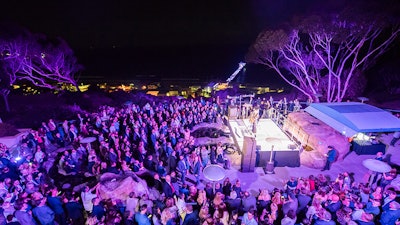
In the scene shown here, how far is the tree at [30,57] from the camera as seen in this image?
19316 millimetres

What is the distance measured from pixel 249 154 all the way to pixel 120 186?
5.43 meters

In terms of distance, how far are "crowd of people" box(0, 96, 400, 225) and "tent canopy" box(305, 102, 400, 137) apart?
6.52 feet

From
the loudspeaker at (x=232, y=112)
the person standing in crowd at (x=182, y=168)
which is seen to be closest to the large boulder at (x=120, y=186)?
the person standing in crowd at (x=182, y=168)

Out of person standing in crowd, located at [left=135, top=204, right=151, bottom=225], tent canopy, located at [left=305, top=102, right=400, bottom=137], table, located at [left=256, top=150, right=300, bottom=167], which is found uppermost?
tent canopy, located at [left=305, top=102, right=400, bottom=137]

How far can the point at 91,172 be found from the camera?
983 centimetres

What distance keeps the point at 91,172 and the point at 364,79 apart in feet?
75.0

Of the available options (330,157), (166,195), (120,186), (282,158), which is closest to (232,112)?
(282,158)

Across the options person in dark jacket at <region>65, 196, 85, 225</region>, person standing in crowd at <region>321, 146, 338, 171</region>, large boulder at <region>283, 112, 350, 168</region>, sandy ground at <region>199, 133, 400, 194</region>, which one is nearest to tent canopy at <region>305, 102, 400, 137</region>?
large boulder at <region>283, 112, 350, 168</region>

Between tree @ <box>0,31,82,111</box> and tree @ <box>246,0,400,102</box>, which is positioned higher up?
tree @ <box>246,0,400,102</box>

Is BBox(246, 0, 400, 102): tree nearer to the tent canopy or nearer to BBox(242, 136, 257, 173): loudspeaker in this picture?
the tent canopy

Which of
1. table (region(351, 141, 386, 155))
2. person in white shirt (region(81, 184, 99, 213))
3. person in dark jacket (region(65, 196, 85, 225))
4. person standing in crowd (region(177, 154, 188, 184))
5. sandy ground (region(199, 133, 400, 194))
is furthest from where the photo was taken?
table (region(351, 141, 386, 155))

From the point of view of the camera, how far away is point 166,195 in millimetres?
8250

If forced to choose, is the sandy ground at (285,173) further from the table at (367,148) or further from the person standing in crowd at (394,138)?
the person standing in crowd at (394,138)

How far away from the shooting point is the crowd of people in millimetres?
6723
